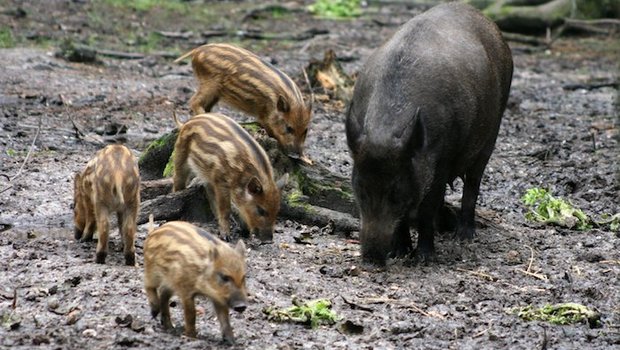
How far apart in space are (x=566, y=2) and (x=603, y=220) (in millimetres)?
10736

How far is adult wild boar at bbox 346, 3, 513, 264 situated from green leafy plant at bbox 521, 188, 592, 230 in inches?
29.8

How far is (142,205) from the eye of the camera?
786cm

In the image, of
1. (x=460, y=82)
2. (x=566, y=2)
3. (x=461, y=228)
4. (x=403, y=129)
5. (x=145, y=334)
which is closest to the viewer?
(x=145, y=334)

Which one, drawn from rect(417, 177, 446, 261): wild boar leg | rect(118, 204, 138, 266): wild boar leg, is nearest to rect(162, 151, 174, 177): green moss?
rect(118, 204, 138, 266): wild boar leg

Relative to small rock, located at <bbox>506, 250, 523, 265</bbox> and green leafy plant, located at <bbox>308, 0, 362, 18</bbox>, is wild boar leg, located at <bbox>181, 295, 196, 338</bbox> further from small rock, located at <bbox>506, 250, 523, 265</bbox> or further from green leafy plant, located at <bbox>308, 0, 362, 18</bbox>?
green leafy plant, located at <bbox>308, 0, 362, 18</bbox>

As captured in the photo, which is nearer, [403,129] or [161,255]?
[161,255]

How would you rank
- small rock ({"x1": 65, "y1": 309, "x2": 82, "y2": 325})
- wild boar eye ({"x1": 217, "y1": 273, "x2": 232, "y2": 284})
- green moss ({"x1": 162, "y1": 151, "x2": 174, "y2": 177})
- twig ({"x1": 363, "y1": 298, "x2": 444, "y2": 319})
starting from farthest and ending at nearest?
1. green moss ({"x1": 162, "y1": 151, "x2": 174, "y2": 177})
2. twig ({"x1": 363, "y1": 298, "x2": 444, "y2": 319})
3. small rock ({"x1": 65, "y1": 309, "x2": 82, "y2": 325})
4. wild boar eye ({"x1": 217, "y1": 273, "x2": 232, "y2": 284})

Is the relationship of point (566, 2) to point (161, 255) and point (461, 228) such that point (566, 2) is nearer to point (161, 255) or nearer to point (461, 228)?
point (461, 228)

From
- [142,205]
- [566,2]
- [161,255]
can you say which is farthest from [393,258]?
[566,2]

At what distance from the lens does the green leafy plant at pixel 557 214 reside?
8.81 metres

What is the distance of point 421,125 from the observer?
7160 millimetres

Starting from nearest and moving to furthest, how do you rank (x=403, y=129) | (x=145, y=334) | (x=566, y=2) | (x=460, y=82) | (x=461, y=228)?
(x=145, y=334), (x=403, y=129), (x=460, y=82), (x=461, y=228), (x=566, y=2)

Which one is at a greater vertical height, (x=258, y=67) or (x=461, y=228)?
(x=258, y=67)

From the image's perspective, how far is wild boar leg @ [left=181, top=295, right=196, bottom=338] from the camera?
5570 millimetres
